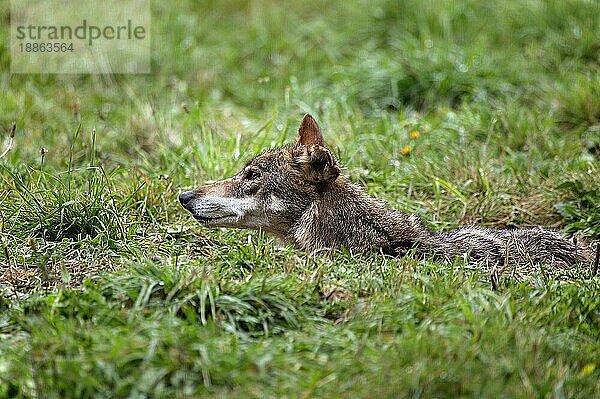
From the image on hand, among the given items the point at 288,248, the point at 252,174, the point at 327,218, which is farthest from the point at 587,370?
the point at 252,174

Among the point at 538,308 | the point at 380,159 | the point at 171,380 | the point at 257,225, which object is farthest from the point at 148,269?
the point at 380,159

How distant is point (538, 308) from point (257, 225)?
1.96 m

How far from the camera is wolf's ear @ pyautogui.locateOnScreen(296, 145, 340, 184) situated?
582cm

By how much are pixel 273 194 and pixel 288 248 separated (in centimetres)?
52

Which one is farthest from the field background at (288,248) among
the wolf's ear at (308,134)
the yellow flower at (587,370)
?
the wolf's ear at (308,134)

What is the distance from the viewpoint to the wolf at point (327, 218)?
19.0 ft

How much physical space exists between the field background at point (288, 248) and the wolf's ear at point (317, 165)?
0.53 m

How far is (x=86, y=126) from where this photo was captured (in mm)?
8727

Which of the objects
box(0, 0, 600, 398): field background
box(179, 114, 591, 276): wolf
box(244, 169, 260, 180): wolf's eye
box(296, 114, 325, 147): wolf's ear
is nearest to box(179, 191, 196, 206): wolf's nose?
box(179, 114, 591, 276): wolf

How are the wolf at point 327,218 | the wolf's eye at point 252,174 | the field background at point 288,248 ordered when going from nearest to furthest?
the field background at point 288,248, the wolf at point 327,218, the wolf's eye at point 252,174

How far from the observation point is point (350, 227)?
5.83m

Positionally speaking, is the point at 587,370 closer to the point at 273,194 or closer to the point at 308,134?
the point at 273,194

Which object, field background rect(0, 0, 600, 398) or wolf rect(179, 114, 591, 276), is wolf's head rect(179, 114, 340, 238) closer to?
wolf rect(179, 114, 591, 276)

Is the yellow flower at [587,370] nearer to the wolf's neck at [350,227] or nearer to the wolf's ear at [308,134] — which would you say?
the wolf's neck at [350,227]
